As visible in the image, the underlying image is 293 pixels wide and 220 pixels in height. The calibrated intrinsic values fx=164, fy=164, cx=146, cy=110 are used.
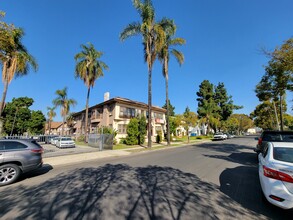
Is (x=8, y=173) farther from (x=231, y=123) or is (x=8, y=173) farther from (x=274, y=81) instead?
(x=231, y=123)

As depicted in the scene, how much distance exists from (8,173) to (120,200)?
4.72 metres

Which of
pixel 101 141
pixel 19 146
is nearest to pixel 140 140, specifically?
A: pixel 101 141

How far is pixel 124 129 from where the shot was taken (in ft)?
86.3

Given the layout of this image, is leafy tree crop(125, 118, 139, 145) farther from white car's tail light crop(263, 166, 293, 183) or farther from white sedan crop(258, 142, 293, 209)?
white car's tail light crop(263, 166, 293, 183)

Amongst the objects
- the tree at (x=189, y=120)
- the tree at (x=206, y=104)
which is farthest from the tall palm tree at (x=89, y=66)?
the tree at (x=206, y=104)

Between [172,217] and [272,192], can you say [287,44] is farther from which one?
[172,217]

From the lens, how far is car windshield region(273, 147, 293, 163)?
3.90 meters

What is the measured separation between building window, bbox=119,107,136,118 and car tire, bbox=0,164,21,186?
64.5 feet

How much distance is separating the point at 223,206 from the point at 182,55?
21.1 metres

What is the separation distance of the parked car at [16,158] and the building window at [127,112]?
1900 centimetres

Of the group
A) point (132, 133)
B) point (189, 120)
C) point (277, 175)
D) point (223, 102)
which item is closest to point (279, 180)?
point (277, 175)

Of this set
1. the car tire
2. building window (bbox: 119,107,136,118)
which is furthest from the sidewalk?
building window (bbox: 119,107,136,118)

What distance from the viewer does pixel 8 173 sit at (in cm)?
602

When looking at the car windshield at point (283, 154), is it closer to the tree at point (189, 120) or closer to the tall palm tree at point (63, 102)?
the tree at point (189, 120)
